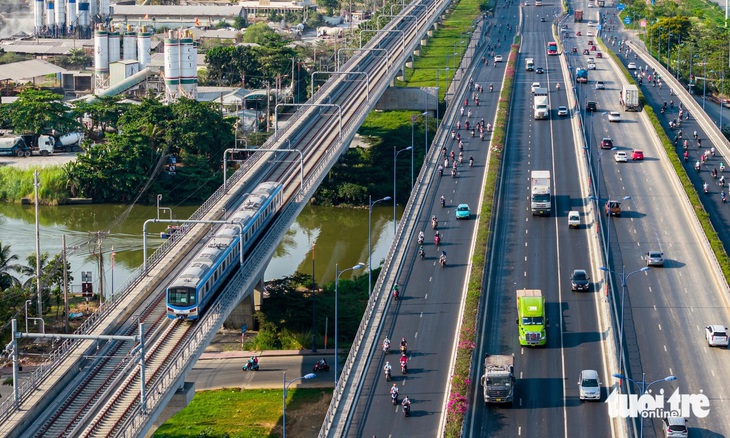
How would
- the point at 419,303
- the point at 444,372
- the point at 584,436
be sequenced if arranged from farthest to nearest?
the point at 419,303 → the point at 444,372 → the point at 584,436

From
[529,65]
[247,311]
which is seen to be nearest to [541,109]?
[529,65]

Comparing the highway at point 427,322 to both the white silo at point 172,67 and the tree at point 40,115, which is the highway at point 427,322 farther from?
the tree at point 40,115

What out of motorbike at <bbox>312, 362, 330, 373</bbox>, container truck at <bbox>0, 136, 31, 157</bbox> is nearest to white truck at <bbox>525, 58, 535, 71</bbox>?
container truck at <bbox>0, 136, 31, 157</bbox>

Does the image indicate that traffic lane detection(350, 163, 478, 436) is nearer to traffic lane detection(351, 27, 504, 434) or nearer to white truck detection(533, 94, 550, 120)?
traffic lane detection(351, 27, 504, 434)

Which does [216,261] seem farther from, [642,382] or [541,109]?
[541,109]

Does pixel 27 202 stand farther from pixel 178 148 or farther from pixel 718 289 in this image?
pixel 718 289

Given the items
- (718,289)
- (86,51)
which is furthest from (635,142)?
(86,51)

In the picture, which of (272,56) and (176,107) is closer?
(176,107)
